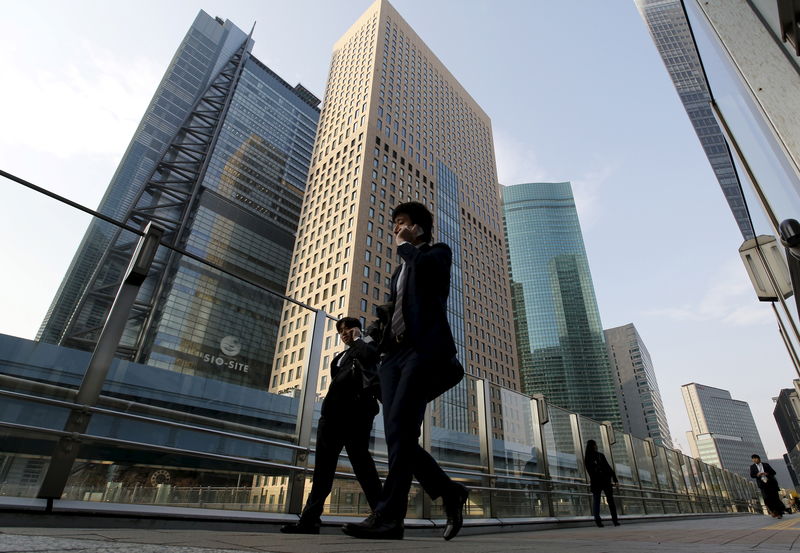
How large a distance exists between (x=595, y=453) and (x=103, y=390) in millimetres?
7141

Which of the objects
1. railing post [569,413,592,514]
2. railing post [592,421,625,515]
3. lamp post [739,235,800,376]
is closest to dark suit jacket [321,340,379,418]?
lamp post [739,235,800,376]

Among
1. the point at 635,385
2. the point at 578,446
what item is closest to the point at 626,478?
the point at 578,446

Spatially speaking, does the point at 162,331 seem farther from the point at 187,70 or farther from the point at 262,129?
the point at 187,70

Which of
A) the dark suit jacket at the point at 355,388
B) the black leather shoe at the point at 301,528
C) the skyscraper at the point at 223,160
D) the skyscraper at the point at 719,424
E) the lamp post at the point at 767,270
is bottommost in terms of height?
the black leather shoe at the point at 301,528

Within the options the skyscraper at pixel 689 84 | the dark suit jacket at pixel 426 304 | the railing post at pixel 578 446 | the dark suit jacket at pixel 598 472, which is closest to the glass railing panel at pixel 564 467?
the railing post at pixel 578 446

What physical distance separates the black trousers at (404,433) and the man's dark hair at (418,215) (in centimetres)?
88

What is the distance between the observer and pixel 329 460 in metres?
3.06

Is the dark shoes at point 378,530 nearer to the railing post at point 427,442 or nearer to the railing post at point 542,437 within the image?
the railing post at point 427,442

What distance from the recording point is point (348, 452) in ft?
10.3

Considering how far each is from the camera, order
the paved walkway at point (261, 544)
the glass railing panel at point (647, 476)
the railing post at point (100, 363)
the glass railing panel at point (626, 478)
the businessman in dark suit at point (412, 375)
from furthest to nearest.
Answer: the glass railing panel at point (647, 476), the glass railing panel at point (626, 478), the railing post at point (100, 363), the businessman in dark suit at point (412, 375), the paved walkway at point (261, 544)

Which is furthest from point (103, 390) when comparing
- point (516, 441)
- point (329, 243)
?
point (329, 243)

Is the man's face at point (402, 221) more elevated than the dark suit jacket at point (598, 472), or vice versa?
the man's face at point (402, 221)

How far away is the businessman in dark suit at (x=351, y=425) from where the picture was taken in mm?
2998

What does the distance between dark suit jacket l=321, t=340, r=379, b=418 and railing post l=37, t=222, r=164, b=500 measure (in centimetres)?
163
